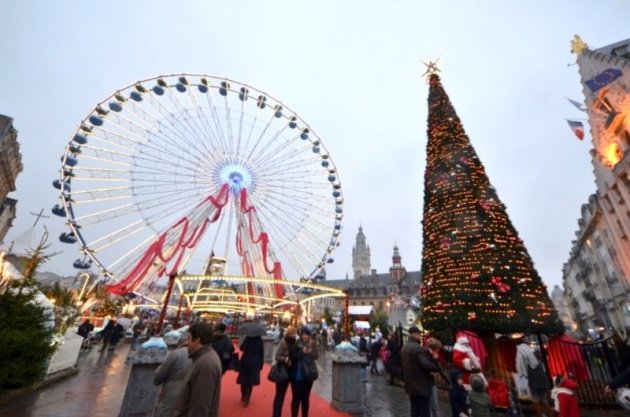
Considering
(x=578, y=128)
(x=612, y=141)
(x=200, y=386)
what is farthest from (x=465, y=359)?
(x=612, y=141)

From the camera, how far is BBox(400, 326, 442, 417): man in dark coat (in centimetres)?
492

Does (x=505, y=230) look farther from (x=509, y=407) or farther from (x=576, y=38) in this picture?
(x=576, y=38)

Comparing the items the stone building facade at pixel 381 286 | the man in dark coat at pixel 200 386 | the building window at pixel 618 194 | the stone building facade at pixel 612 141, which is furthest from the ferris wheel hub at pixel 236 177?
the stone building facade at pixel 381 286

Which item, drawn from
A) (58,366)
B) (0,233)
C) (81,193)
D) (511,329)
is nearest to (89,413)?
(58,366)

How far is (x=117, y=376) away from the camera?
10125 mm

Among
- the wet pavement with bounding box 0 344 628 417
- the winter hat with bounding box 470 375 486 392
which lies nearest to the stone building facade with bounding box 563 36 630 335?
the wet pavement with bounding box 0 344 628 417

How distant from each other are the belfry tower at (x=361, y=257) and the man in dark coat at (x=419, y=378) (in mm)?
115720

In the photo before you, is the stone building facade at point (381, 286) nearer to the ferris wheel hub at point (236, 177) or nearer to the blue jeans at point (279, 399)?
the ferris wheel hub at point (236, 177)

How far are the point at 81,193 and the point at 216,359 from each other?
60.0 ft

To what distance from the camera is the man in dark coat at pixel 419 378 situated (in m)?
4.92

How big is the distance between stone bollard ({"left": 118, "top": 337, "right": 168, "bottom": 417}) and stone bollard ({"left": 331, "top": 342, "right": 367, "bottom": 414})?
3.94 m

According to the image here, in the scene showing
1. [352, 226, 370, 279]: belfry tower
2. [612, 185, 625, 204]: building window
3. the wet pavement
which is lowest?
the wet pavement

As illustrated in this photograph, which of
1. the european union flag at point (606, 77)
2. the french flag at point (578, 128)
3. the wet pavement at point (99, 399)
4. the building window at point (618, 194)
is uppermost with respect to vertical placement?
the european union flag at point (606, 77)

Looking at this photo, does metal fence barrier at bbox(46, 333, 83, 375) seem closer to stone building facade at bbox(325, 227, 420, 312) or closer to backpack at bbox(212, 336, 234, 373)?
backpack at bbox(212, 336, 234, 373)
